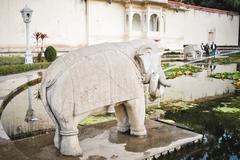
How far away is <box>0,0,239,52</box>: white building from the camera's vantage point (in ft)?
56.7

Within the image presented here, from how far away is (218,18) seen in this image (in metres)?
29.9

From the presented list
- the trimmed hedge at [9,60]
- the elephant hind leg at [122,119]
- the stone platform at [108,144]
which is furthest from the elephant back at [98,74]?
the trimmed hedge at [9,60]

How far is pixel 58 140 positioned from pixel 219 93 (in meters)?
6.51

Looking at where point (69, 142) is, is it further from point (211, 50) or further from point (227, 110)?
point (211, 50)

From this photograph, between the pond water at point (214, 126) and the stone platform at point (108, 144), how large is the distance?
8.7 inches

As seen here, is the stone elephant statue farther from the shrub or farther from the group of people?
the group of people

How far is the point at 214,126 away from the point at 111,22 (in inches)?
656

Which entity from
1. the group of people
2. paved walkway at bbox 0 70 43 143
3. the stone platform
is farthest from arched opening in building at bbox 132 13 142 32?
the stone platform

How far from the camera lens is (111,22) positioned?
21.9m

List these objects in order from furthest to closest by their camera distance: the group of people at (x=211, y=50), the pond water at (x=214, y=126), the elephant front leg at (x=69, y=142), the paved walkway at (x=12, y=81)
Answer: the group of people at (x=211, y=50) → the paved walkway at (x=12, y=81) → the pond water at (x=214, y=126) → the elephant front leg at (x=69, y=142)

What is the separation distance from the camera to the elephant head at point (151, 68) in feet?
14.8

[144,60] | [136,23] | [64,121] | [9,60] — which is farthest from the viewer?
[136,23]

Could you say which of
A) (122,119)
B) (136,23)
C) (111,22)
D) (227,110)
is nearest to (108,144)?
(122,119)

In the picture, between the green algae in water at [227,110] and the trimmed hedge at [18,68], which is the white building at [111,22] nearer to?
the trimmed hedge at [18,68]
